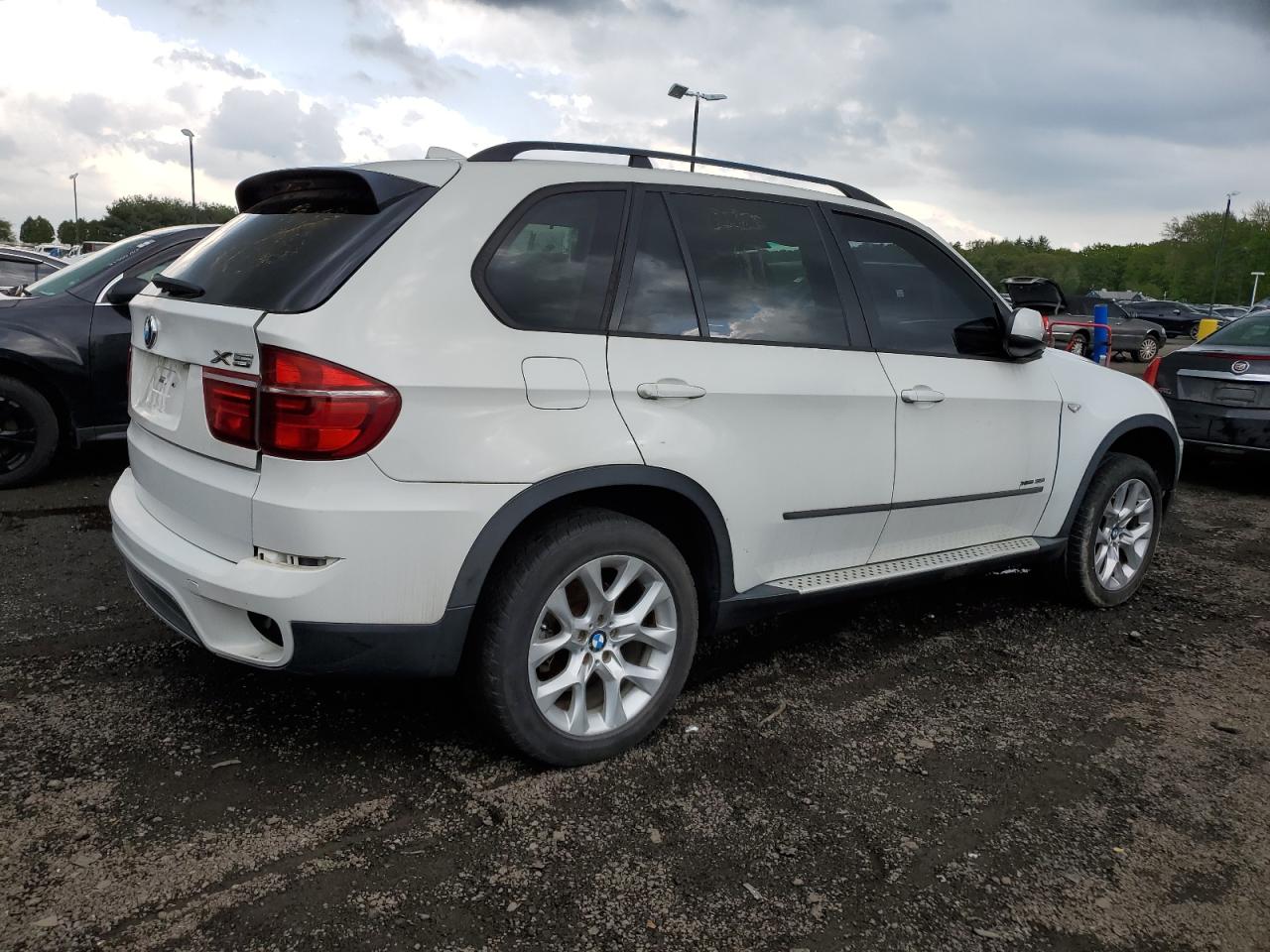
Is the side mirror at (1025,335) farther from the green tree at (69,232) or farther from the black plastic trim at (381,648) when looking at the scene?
the green tree at (69,232)

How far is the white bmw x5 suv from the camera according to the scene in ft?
8.30

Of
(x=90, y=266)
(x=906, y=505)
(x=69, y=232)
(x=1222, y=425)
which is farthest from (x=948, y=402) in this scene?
(x=69, y=232)

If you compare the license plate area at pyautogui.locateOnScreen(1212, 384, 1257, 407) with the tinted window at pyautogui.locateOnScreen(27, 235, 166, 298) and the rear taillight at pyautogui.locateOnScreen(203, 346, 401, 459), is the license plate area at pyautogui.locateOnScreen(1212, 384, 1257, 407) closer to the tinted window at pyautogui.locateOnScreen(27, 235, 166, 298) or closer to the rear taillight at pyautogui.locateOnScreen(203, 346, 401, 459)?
the rear taillight at pyautogui.locateOnScreen(203, 346, 401, 459)

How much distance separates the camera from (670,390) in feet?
9.62

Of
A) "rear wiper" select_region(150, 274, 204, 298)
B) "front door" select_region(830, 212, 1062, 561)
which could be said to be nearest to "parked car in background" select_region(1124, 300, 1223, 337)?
"front door" select_region(830, 212, 1062, 561)

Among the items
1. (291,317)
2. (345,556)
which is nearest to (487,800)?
(345,556)

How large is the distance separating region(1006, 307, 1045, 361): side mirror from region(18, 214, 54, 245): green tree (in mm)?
131683

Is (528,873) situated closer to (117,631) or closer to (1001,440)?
(117,631)

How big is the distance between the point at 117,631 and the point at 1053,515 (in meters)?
3.86

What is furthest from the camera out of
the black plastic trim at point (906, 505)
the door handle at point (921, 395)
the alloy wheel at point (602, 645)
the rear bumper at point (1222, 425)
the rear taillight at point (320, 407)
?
the rear bumper at point (1222, 425)

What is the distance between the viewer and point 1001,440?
13.0ft

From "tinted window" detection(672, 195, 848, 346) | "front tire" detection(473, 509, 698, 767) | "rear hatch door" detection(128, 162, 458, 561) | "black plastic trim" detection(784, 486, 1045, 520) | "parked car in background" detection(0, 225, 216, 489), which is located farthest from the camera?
"parked car in background" detection(0, 225, 216, 489)

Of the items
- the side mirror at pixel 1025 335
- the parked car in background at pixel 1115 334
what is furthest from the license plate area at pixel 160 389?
the parked car in background at pixel 1115 334

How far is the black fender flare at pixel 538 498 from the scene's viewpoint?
264cm
